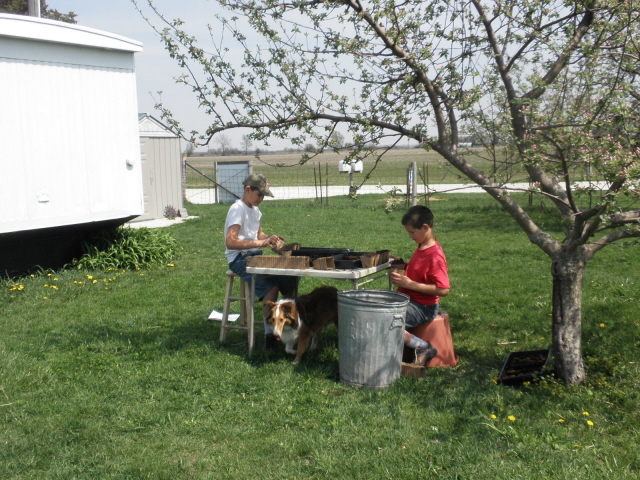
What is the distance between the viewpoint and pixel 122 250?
999 centimetres

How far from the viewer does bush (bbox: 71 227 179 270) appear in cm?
972

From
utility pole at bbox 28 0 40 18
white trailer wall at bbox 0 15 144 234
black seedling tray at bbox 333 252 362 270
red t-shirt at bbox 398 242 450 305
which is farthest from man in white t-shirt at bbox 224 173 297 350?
utility pole at bbox 28 0 40 18

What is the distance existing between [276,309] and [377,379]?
1091mm

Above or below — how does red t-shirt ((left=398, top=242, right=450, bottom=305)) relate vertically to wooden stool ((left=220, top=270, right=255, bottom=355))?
above

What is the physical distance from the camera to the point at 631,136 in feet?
13.4

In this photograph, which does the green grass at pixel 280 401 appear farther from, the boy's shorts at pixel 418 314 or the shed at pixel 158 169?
the shed at pixel 158 169

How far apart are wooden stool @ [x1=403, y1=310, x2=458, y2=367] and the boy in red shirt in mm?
51

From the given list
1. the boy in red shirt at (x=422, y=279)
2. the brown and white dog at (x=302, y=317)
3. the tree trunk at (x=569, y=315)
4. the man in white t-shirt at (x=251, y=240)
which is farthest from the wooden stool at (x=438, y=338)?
the man in white t-shirt at (x=251, y=240)

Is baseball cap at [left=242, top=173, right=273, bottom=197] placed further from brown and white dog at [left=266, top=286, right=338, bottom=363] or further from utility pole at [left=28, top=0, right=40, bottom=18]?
utility pole at [left=28, top=0, right=40, bottom=18]

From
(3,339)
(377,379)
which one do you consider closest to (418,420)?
(377,379)

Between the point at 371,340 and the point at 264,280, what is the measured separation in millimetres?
1751

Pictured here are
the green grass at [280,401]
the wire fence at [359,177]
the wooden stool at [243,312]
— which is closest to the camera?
the green grass at [280,401]

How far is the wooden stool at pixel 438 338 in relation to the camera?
5359 millimetres

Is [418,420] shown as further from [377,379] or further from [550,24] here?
[550,24]
